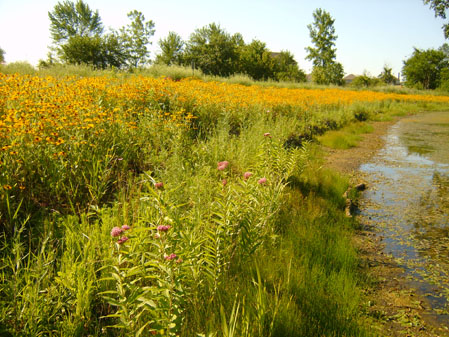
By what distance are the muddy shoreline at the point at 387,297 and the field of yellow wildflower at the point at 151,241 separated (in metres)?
0.18

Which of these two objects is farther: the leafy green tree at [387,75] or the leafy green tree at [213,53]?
the leafy green tree at [387,75]

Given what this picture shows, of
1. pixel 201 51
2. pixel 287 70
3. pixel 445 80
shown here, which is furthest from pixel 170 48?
pixel 445 80

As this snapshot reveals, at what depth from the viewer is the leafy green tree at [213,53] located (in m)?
38.9

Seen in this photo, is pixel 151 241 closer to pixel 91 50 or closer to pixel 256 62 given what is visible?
pixel 91 50

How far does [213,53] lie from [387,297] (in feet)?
131

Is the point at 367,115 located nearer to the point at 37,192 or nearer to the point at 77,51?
the point at 37,192

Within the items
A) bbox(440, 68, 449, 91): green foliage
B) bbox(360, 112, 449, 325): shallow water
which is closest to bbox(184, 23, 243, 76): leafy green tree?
bbox(440, 68, 449, 91): green foliage

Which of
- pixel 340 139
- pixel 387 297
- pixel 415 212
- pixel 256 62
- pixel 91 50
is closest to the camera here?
pixel 387 297

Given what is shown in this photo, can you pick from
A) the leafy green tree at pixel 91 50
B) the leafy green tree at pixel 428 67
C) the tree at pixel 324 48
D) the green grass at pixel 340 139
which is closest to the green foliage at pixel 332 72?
the tree at pixel 324 48

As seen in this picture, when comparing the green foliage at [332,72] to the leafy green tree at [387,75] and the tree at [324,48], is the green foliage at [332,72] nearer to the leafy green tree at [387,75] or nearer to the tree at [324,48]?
the tree at [324,48]

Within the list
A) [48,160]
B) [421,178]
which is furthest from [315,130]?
[48,160]

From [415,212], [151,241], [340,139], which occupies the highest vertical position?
[151,241]

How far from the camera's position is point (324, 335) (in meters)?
1.73

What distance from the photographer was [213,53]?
128 ft
